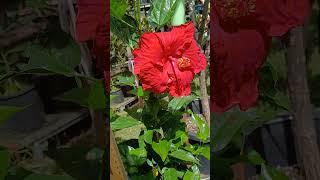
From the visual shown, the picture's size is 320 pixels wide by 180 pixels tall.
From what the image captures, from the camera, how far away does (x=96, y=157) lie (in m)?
0.54

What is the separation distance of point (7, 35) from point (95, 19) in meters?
0.12

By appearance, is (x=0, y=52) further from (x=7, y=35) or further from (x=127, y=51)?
(x=127, y=51)

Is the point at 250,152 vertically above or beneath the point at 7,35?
beneath

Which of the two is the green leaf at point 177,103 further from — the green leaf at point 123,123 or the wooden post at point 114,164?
the wooden post at point 114,164

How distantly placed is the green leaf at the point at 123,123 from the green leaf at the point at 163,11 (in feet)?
0.52

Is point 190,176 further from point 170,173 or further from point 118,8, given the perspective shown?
point 118,8

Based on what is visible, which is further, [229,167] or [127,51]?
[127,51]

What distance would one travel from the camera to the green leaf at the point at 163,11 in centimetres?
61

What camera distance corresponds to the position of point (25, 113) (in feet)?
1.85

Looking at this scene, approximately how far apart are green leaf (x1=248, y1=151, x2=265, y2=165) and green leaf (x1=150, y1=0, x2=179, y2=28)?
0.22 meters

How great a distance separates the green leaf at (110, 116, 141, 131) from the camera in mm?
667

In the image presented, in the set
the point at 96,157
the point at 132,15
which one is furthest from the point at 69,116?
the point at 132,15

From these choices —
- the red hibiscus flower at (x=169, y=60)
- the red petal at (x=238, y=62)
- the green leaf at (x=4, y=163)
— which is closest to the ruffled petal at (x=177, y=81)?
the red hibiscus flower at (x=169, y=60)

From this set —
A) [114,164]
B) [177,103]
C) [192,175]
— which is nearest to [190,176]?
[192,175]
